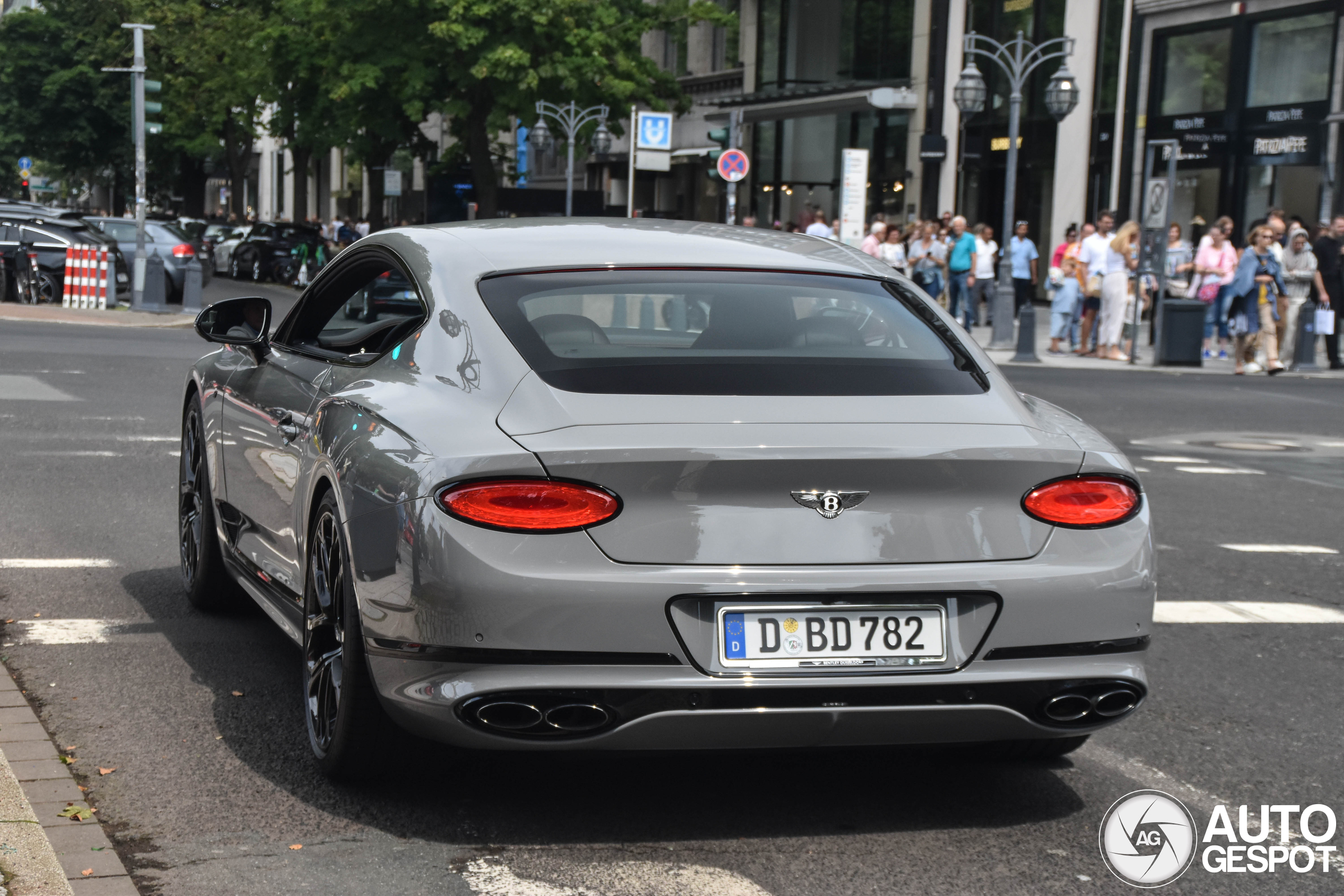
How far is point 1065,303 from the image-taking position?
2522 centimetres

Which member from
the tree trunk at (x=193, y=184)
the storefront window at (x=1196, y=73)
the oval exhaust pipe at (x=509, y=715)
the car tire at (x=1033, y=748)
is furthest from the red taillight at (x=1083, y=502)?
the tree trunk at (x=193, y=184)

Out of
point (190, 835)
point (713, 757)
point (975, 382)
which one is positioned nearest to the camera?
point (190, 835)

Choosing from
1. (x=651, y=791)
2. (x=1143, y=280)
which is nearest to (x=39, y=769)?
(x=651, y=791)

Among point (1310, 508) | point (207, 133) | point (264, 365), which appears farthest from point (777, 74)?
point (264, 365)

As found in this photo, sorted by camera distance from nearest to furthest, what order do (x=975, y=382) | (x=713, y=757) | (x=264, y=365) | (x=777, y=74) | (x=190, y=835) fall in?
(x=190, y=835) < (x=975, y=382) < (x=713, y=757) < (x=264, y=365) < (x=777, y=74)

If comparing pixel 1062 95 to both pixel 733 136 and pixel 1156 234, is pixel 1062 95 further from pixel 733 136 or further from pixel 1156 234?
pixel 733 136

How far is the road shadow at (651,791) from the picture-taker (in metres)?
4.35

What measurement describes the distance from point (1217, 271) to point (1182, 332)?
4.75 feet

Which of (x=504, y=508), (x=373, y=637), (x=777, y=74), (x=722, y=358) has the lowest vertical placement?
(x=373, y=637)

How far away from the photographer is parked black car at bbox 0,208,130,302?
29156 mm

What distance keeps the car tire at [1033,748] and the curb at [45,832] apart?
91.2 inches

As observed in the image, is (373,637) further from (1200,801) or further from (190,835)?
(1200,801)

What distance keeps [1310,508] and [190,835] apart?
8.40m

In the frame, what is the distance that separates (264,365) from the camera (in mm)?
5922
